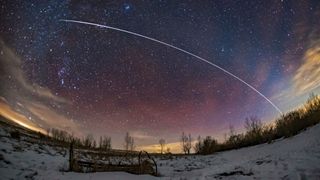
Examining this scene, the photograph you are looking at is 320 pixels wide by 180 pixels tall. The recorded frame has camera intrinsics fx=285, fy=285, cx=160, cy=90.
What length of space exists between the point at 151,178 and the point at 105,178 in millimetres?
2581

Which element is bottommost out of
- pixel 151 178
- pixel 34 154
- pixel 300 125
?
pixel 151 178

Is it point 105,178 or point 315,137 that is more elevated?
point 315,137

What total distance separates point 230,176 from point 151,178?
426 cm

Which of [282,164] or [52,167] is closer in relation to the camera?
[282,164]

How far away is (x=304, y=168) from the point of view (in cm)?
1049

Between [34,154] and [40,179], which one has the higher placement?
[34,154]

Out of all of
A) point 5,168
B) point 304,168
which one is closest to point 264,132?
point 304,168

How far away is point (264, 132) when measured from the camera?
91.7ft

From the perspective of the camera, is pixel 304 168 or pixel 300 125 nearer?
pixel 304 168

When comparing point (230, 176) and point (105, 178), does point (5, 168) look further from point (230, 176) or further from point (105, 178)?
point (230, 176)

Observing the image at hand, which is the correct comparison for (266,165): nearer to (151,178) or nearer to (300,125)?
(151,178)

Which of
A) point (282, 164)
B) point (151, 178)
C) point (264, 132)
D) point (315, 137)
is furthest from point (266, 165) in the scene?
point (264, 132)

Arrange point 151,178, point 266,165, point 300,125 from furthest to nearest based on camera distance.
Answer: point 300,125 < point 151,178 < point 266,165

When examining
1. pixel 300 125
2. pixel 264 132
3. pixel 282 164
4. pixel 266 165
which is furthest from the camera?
pixel 264 132
